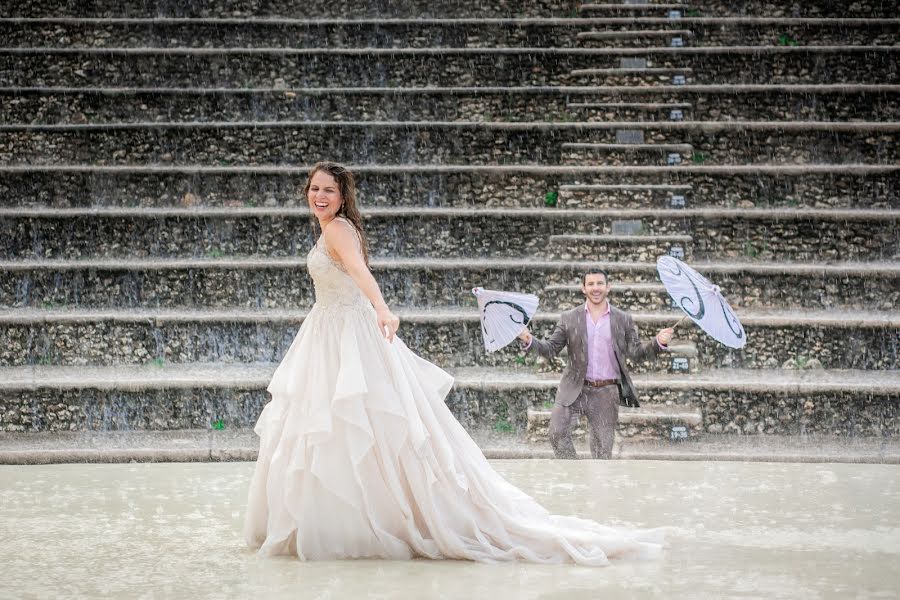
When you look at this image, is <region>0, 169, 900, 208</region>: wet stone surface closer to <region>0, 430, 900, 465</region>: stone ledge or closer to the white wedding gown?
<region>0, 430, 900, 465</region>: stone ledge

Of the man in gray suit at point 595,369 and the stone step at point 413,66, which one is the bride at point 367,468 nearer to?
the man in gray suit at point 595,369

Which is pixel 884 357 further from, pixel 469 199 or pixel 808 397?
pixel 469 199

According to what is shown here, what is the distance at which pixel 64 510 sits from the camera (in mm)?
4453

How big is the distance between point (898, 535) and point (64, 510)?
3.00 m

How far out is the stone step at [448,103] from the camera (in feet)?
30.8

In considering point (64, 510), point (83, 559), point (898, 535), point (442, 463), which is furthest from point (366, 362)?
point (898, 535)

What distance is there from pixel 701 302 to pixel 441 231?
3.89 meters

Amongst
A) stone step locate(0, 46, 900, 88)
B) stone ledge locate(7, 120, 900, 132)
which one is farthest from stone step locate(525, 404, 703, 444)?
stone step locate(0, 46, 900, 88)

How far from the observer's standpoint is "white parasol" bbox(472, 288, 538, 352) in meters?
5.50

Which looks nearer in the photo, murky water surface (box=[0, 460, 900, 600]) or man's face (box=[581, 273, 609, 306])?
murky water surface (box=[0, 460, 900, 600])

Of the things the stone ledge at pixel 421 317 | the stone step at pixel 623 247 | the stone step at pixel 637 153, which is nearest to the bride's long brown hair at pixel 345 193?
the stone ledge at pixel 421 317

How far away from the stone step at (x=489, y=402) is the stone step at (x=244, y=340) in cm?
44

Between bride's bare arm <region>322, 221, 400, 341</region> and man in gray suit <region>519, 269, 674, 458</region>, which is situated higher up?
bride's bare arm <region>322, 221, 400, 341</region>

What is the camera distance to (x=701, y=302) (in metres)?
5.05
